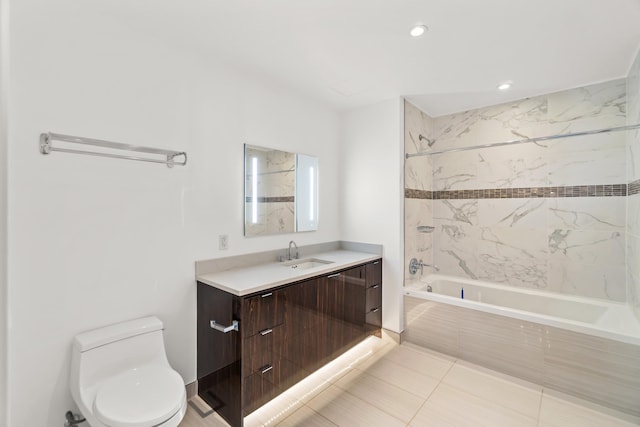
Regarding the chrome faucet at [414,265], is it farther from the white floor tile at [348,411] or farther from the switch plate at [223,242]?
the switch plate at [223,242]

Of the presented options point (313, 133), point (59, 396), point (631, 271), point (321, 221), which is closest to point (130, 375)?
point (59, 396)

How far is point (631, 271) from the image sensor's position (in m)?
2.34

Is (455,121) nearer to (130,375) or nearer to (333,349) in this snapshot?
(333,349)

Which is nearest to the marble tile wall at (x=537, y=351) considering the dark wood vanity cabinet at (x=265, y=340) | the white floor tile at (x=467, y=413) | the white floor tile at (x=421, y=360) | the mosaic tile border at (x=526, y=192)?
the white floor tile at (x=421, y=360)

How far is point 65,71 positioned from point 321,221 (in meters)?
2.24

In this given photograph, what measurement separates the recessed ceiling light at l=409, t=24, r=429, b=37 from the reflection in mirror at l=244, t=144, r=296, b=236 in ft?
4.57

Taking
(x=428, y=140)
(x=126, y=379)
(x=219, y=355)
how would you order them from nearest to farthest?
(x=126, y=379), (x=219, y=355), (x=428, y=140)

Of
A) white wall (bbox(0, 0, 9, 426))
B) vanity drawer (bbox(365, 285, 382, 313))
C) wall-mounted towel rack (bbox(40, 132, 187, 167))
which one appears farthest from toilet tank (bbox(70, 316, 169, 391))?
vanity drawer (bbox(365, 285, 382, 313))

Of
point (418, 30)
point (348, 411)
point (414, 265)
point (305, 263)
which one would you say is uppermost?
point (418, 30)

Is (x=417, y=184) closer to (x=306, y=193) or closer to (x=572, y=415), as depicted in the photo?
(x=306, y=193)

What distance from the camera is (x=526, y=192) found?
118 inches

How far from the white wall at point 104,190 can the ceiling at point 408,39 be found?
0.26 m

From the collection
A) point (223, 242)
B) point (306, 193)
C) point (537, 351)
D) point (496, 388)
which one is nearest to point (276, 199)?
point (306, 193)

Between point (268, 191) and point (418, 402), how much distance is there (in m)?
1.98
